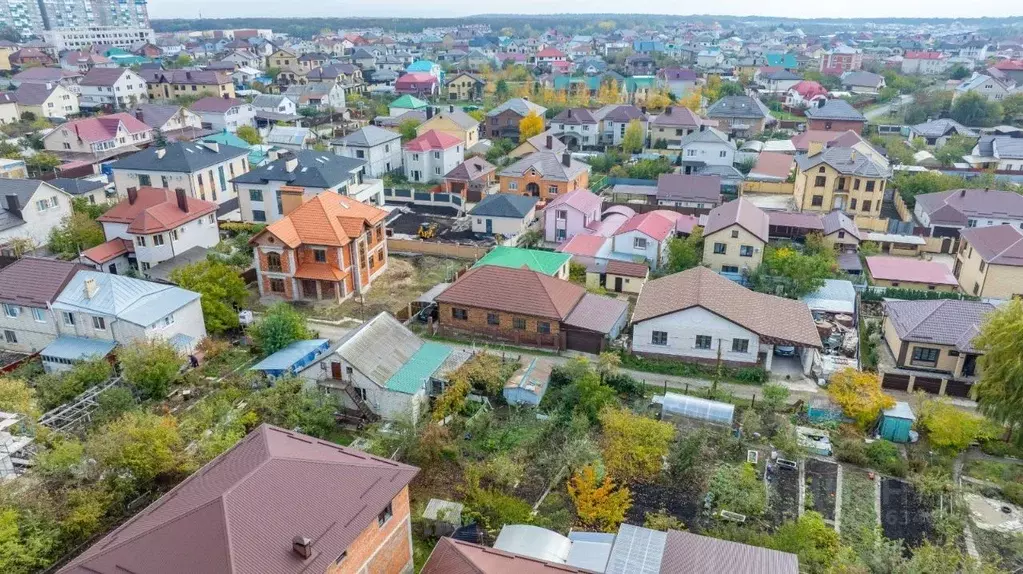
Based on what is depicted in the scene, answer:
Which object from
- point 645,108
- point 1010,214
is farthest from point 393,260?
point 645,108

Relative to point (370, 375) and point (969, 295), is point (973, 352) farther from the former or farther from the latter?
point (370, 375)

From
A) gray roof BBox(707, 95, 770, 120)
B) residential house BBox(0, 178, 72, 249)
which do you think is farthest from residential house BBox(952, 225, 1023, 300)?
residential house BBox(0, 178, 72, 249)

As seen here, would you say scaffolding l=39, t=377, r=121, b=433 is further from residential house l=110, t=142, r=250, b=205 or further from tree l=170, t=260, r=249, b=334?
residential house l=110, t=142, r=250, b=205

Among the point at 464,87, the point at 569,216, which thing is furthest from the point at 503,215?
the point at 464,87

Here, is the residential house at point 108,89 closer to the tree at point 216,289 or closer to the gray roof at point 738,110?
the tree at point 216,289

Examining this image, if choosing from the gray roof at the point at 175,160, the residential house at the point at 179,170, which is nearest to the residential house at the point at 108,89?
the residential house at the point at 179,170
